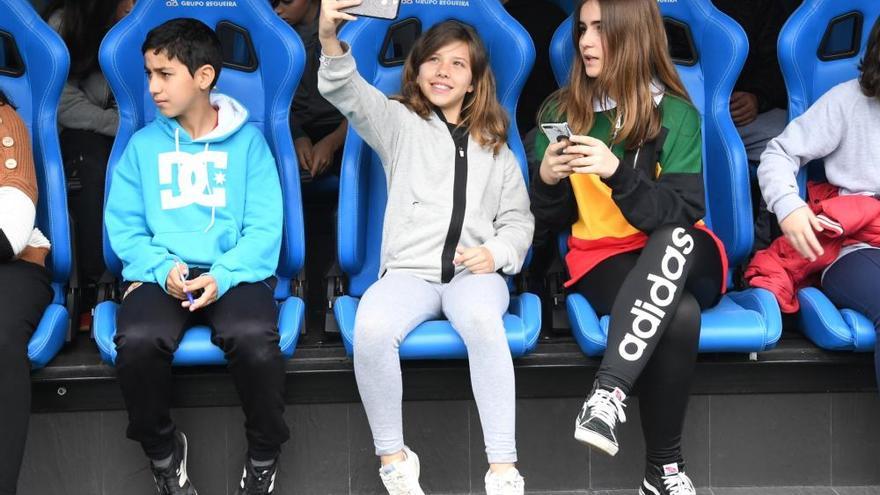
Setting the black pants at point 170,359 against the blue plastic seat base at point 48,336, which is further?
the blue plastic seat base at point 48,336

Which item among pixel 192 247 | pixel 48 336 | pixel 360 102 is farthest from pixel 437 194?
pixel 48 336

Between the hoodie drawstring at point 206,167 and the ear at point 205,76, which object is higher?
the ear at point 205,76

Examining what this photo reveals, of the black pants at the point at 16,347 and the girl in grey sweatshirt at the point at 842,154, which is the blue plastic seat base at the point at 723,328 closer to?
the girl in grey sweatshirt at the point at 842,154

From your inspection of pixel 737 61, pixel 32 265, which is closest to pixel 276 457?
pixel 32 265

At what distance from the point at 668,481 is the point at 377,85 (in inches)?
48.9

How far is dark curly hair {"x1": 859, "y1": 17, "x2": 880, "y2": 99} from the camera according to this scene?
9.82 ft

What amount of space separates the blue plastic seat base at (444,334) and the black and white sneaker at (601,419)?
0.24 metres

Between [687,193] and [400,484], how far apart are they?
0.98 m

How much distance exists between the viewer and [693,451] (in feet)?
10.00

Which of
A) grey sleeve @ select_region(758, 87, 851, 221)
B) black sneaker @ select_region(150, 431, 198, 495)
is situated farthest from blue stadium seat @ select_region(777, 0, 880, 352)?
black sneaker @ select_region(150, 431, 198, 495)

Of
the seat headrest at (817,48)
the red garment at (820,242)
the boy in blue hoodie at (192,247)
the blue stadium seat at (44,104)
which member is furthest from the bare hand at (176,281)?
the seat headrest at (817,48)

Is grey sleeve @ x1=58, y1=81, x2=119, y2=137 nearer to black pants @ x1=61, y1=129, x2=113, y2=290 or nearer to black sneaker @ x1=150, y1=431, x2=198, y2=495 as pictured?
black pants @ x1=61, y1=129, x2=113, y2=290

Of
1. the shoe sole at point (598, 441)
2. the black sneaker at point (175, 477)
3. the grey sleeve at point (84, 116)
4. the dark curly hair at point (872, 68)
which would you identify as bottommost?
the black sneaker at point (175, 477)

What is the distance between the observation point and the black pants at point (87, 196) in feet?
10.5
